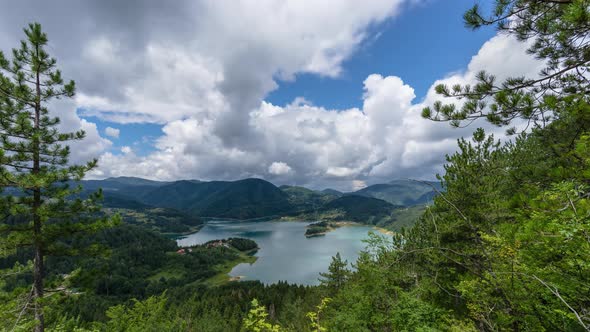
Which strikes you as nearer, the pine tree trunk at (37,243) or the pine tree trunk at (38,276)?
the pine tree trunk at (38,276)

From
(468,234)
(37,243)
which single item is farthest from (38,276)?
(468,234)

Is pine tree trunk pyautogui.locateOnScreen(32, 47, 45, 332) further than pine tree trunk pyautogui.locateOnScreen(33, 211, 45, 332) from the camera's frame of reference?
Yes

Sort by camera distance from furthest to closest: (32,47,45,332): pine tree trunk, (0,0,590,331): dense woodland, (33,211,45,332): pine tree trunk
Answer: (32,47,45,332): pine tree trunk
(33,211,45,332): pine tree trunk
(0,0,590,331): dense woodland

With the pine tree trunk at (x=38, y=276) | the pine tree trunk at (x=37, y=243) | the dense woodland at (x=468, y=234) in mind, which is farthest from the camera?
A: the pine tree trunk at (x=37, y=243)

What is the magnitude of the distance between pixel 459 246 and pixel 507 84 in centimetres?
1058

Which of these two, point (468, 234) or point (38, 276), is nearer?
point (38, 276)

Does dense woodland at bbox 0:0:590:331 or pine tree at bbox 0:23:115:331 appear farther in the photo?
pine tree at bbox 0:23:115:331

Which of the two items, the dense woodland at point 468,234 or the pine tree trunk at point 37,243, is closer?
the dense woodland at point 468,234

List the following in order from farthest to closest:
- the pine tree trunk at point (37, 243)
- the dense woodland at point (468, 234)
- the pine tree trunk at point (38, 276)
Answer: the pine tree trunk at point (37, 243), the pine tree trunk at point (38, 276), the dense woodland at point (468, 234)

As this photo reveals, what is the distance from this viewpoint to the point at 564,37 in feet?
13.3

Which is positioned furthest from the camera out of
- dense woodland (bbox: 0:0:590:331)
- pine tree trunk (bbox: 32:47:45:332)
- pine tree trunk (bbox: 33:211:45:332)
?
pine tree trunk (bbox: 32:47:45:332)

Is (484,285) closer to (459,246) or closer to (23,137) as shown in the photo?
(459,246)

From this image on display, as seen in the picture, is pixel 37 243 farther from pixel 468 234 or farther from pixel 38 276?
pixel 468 234

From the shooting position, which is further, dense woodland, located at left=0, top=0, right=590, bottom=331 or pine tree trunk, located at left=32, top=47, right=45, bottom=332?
pine tree trunk, located at left=32, top=47, right=45, bottom=332
